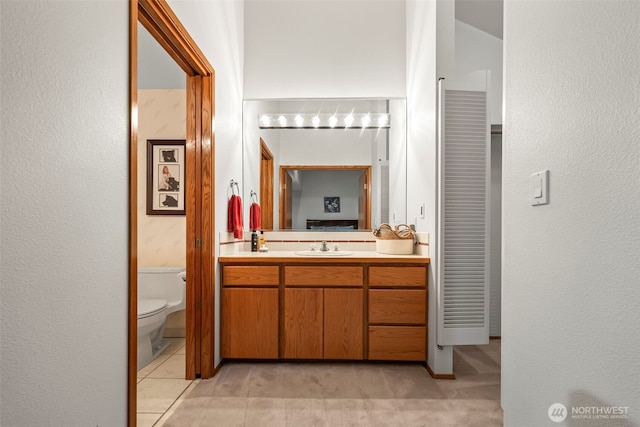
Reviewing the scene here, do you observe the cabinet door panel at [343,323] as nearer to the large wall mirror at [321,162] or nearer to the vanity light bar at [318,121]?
the large wall mirror at [321,162]

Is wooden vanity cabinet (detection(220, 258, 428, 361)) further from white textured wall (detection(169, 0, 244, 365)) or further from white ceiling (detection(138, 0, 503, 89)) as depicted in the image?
white ceiling (detection(138, 0, 503, 89))

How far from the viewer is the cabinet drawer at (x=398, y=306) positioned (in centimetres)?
255

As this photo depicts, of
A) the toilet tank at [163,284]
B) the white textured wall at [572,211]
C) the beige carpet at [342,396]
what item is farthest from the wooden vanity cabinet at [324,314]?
the white textured wall at [572,211]

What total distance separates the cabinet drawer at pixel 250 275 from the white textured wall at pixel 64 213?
1235 mm

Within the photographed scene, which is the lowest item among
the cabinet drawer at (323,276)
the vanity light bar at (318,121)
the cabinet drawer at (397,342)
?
the cabinet drawer at (397,342)

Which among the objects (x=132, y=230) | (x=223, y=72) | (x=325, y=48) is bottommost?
(x=132, y=230)

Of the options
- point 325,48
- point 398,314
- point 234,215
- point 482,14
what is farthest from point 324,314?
point 482,14

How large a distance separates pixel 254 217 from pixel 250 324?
95 centimetres

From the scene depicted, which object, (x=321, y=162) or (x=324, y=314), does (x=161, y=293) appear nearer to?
(x=324, y=314)

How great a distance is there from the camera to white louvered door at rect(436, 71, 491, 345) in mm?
2363

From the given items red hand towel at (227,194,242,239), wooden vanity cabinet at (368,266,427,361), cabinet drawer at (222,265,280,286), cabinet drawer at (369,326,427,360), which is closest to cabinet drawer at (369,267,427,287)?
wooden vanity cabinet at (368,266,427,361)

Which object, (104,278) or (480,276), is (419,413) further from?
(104,278)

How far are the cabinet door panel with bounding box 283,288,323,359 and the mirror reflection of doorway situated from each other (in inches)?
33.2

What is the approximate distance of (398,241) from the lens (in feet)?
9.02
